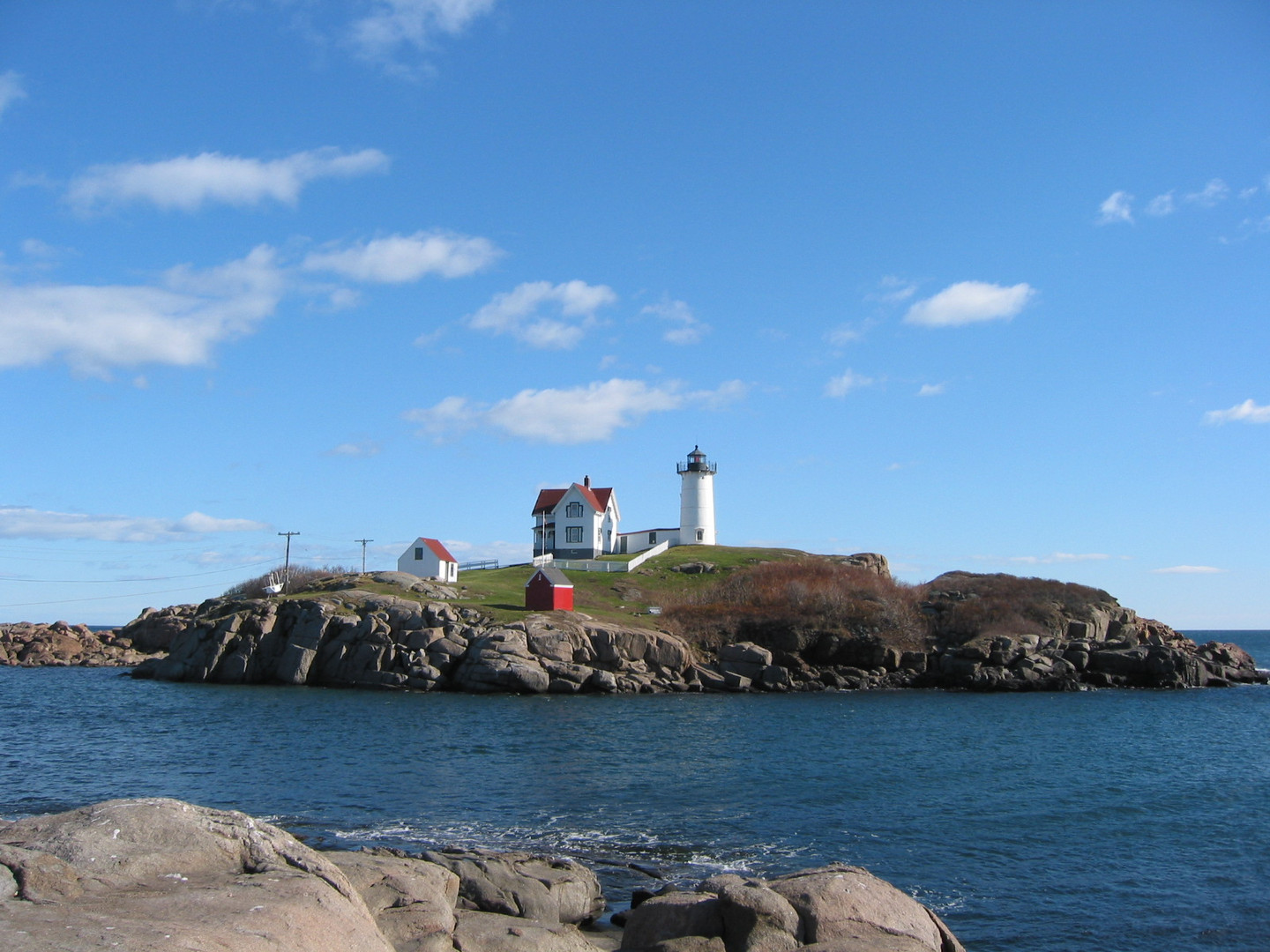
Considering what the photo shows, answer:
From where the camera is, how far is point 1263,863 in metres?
21.0

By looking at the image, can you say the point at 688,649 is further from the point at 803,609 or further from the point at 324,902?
the point at 324,902

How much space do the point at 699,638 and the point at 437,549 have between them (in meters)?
23.1

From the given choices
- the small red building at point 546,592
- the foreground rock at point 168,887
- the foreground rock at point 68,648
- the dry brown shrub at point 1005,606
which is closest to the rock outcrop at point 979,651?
the dry brown shrub at point 1005,606

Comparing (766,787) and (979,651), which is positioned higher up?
(979,651)

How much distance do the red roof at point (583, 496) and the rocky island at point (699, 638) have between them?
9.73 m

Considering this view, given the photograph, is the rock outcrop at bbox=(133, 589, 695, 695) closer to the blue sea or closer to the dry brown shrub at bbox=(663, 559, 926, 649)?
the blue sea

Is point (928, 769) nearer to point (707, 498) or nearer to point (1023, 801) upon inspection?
point (1023, 801)

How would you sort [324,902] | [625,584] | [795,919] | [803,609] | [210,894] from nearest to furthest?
[210,894], [324,902], [795,919], [803,609], [625,584]

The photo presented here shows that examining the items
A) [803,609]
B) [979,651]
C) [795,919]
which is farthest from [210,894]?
[979,651]

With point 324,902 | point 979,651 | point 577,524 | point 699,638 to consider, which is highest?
point 577,524

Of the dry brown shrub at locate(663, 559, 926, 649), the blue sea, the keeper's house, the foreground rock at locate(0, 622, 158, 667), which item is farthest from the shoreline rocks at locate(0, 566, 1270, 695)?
the keeper's house

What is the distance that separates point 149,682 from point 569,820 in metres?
44.7

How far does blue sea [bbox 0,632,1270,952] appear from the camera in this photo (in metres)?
19.0

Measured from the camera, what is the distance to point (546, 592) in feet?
199
